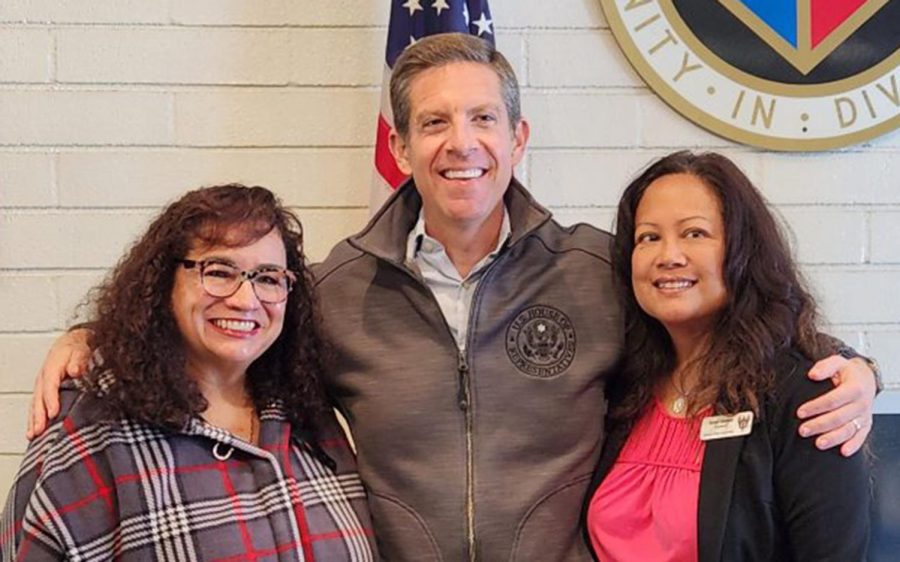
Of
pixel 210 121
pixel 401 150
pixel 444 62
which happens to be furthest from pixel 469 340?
pixel 210 121

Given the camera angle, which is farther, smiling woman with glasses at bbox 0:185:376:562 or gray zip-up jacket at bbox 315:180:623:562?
gray zip-up jacket at bbox 315:180:623:562

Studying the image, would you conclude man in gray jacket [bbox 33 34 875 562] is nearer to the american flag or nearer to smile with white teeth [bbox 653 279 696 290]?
smile with white teeth [bbox 653 279 696 290]

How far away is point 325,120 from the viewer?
7.17 feet

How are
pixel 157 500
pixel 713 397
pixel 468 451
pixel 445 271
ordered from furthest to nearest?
pixel 445 271 < pixel 468 451 < pixel 713 397 < pixel 157 500

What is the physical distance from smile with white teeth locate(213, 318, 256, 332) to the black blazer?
69 cm

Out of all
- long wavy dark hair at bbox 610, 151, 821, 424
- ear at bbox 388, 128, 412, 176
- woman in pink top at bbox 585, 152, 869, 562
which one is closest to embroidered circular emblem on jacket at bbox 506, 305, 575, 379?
woman in pink top at bbox 585, 152, 869, 562

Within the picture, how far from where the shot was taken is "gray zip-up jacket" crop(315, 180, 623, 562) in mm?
1483

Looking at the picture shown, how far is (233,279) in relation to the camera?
4.45 ft

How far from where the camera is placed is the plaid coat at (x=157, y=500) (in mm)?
1242

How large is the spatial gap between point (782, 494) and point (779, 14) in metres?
1.32

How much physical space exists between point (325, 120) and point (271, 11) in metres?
0.28

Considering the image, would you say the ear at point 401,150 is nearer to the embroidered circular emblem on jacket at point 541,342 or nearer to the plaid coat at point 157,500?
the embroidered circular emblem on jacket at point 541,342

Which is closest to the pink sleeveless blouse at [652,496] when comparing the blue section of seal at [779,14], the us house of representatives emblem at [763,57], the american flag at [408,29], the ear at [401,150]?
the ear at [401,150]

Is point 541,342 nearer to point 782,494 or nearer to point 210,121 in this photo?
point 782,494
